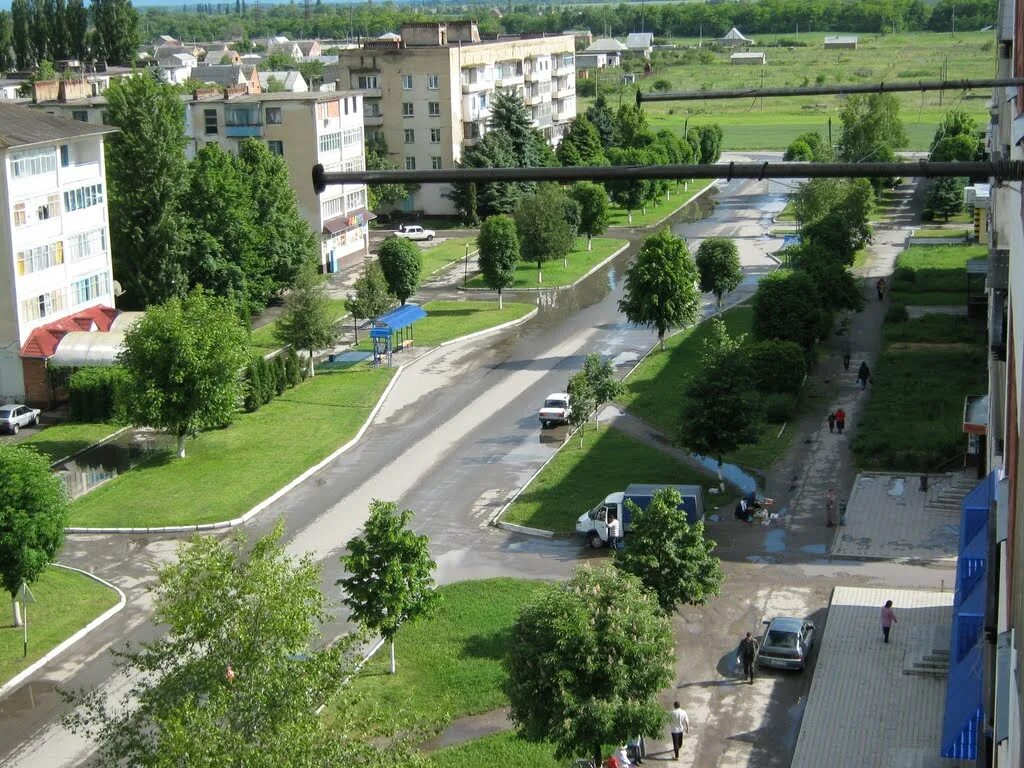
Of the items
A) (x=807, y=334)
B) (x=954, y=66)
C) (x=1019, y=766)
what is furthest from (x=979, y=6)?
(x=1019, y=766)

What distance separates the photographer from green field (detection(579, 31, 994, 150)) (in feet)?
359

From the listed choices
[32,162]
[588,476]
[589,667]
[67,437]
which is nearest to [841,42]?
[32,162]

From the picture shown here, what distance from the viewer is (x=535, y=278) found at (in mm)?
56875

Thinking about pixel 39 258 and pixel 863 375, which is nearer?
pixel 863 375

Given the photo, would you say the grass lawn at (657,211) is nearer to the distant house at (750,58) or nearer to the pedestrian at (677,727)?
the pedestrian at (677,727)

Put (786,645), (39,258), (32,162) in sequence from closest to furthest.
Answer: (786,645)
(32,162)
(39,258)

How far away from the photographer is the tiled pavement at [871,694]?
1964 cm

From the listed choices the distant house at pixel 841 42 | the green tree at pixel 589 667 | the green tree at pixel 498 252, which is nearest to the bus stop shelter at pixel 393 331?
the green tree at pixel 498 252

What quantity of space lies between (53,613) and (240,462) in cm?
904

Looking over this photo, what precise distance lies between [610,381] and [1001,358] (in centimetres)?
1314

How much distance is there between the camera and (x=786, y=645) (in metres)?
22.6

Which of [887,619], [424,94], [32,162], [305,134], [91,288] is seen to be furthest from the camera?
[424,94]

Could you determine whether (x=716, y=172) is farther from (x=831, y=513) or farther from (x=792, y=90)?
(x=831, y=513)

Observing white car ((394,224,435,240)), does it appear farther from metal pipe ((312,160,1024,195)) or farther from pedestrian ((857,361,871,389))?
metal pipe ((312,160,1024,195))
